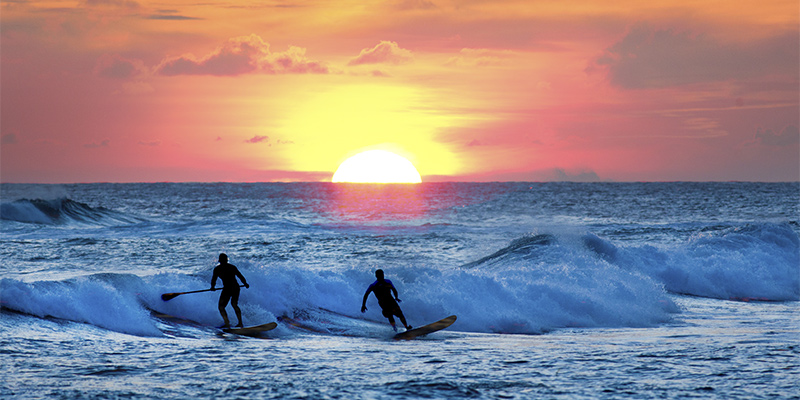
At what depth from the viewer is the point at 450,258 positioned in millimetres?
26891

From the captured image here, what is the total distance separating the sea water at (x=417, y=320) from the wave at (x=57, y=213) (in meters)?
11.1

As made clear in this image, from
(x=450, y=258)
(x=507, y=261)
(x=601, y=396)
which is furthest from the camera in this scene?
(x=450, y=258)

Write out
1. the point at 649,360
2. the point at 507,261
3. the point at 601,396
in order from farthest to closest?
the point at 507,261
the point at 649,360
the point at 601,396

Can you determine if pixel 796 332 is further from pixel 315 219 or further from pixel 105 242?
pixel 315 219

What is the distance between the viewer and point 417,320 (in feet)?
A: 51.8

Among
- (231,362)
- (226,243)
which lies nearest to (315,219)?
(226,243)

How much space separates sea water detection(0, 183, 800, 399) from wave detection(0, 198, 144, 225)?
1113cm

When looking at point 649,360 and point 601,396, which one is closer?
point 601,396

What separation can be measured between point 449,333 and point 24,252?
19688mm

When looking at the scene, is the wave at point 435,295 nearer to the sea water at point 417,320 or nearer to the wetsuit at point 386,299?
the sea water at point 417,320

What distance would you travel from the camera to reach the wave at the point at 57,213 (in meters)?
42.4

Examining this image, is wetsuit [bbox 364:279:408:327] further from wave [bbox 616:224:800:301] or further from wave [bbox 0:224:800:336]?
wave [bbox 616:224:800:301]

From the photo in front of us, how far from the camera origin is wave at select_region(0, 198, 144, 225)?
139 feet

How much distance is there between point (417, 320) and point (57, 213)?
123ft
